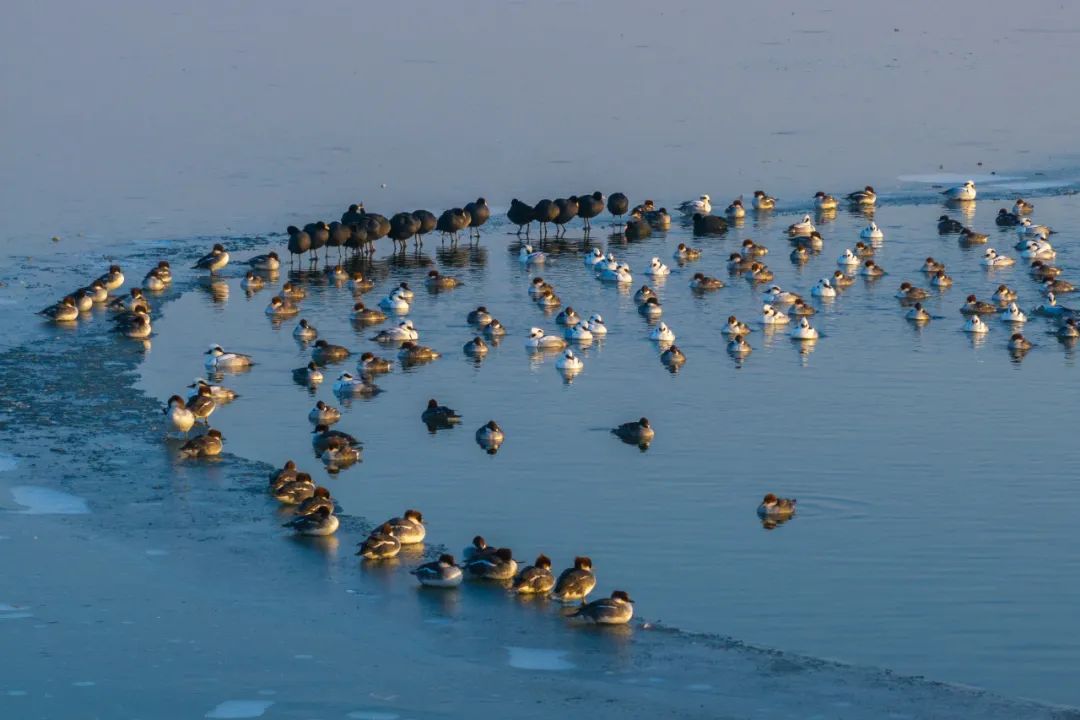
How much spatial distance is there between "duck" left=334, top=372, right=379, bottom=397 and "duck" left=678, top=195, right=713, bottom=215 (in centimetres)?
1681

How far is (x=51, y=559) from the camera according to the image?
22750 millimetres

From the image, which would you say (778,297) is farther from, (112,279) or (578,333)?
(112,279)

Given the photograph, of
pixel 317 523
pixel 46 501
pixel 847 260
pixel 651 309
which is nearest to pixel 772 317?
pixel 651 309

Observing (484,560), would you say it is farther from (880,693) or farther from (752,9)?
(752,9)

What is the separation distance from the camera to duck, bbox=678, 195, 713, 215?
4631 cm

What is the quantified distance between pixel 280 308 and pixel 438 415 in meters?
8.84

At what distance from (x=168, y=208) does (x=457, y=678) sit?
29682 millimetres

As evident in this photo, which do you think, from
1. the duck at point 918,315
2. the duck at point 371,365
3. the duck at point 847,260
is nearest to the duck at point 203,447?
the duck at point 371,365

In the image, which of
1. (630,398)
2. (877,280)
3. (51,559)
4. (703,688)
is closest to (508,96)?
(877,280)

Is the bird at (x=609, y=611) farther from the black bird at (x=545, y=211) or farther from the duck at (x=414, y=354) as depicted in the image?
the black bird at (x=545, y=211)

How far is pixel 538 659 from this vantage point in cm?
1972

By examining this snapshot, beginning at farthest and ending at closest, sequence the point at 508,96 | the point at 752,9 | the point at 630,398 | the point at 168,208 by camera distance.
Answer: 1. the point at 752,9
2. the point at 508,96
3. the point at 168,208
4. the point at 630,398

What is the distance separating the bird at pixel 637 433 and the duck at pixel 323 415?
445 cm

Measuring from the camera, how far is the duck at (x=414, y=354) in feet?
110
